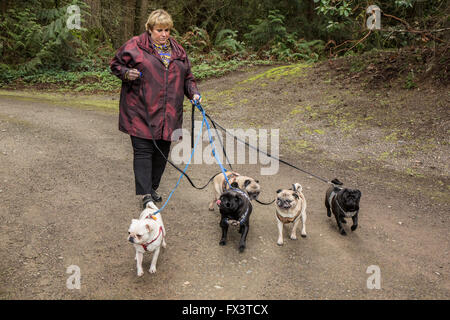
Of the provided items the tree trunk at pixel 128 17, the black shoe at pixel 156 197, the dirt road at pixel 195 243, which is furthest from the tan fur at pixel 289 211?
the tree trunk at pixel 128 17

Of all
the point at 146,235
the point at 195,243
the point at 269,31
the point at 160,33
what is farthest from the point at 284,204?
the point at 269,31

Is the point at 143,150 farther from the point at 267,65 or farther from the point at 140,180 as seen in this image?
the point at 267,65

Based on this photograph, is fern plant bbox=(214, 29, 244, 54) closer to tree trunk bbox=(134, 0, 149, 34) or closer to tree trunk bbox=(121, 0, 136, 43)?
tree trunk bbox=(134, 0, 149, 34)

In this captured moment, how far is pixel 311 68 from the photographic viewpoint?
13312 millimetres

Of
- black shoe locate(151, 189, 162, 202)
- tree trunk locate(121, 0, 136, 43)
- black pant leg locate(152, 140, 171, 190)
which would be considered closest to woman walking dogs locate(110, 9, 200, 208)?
black pant leg locate(152, 140, 171, 190)

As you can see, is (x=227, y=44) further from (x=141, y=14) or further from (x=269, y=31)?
(x=141, y=14)

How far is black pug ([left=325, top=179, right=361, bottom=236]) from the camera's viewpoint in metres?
4.56

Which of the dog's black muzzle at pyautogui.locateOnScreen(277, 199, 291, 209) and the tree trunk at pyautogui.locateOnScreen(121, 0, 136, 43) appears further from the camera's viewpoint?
the tree trunk at pyautogui.locateOnScreen(121, 0, 136, 43)

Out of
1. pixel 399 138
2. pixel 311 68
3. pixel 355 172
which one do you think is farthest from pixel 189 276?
pixel 311 68

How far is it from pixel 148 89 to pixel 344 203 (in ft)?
9.68

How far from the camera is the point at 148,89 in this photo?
4.49 m

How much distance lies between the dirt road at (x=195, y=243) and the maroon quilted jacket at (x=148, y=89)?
1391 mm

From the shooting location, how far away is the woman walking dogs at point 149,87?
4.43 m
